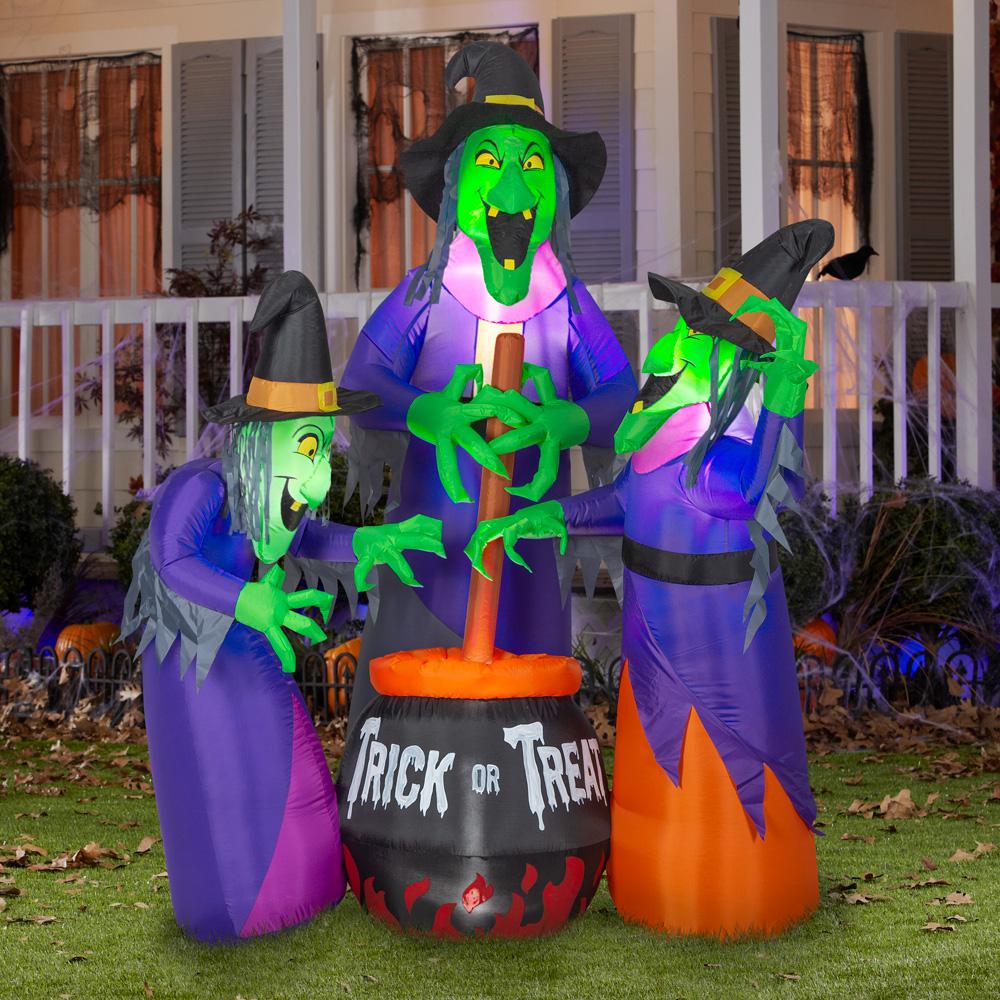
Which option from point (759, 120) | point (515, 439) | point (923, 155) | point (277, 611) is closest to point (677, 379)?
point (515, 439)

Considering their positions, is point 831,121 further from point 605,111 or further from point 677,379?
point 677,379

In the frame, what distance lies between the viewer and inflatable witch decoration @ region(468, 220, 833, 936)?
3752mm

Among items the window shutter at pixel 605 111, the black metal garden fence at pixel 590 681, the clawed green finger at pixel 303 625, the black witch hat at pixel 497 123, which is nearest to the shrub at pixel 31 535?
the black metal garden fence at pixel 590 681

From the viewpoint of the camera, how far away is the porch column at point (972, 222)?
8508 mm

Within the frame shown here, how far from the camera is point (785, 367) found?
11.8ft

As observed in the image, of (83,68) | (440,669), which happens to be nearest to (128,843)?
(440,669)

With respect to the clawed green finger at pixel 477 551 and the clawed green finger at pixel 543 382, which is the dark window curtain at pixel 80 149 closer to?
the clawed green finger at pixel 543 382

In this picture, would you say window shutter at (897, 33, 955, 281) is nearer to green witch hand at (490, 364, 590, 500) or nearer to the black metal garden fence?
the black metal garden fence

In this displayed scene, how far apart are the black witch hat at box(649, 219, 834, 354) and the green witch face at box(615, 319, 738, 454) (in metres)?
0.07

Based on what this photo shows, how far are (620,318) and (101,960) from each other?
22.4 feet

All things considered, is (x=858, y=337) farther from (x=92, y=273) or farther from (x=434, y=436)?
(x=92, y=273)

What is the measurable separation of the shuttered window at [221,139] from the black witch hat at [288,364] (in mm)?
7686

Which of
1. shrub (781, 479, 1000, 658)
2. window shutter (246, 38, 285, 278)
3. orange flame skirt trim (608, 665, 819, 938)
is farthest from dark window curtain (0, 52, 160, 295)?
orange flame skirt trim (608, 665, 819, 938)

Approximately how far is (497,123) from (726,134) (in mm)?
6874
